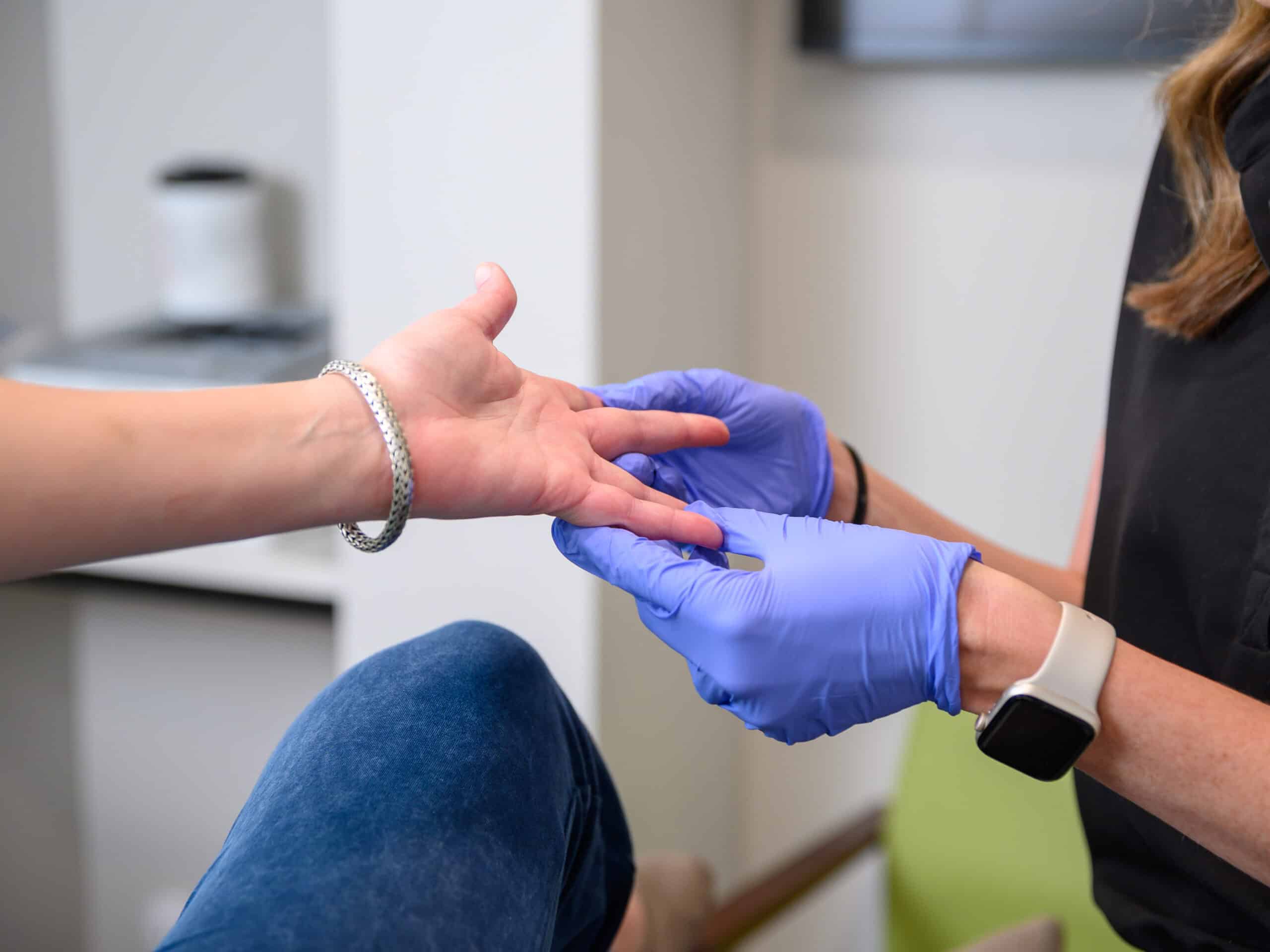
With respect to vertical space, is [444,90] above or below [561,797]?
above

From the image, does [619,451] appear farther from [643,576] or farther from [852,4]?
[852,4]

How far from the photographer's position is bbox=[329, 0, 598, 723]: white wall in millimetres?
1064

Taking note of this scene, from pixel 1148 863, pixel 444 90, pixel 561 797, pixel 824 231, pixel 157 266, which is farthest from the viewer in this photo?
pixel 157 266

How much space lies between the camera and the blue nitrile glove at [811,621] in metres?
0.61

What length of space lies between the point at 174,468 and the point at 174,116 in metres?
1.16

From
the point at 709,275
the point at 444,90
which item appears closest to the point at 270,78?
the point at 444,90

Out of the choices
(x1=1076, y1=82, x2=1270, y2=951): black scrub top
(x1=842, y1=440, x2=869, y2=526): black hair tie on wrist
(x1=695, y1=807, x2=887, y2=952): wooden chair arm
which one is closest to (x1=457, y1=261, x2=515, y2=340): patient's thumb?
(x1=842, y1=440, x2=869, y2=526): black hair tie on wrist

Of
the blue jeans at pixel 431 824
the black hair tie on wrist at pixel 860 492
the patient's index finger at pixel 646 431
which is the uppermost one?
the patient's index finger at pixel 646 431

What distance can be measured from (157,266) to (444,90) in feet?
2.22

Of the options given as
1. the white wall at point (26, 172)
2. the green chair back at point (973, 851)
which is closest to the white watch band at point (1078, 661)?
the green chair back at point (973, 851)

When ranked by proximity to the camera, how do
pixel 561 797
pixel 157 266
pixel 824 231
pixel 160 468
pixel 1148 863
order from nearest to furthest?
pixel 160 468
pixel 561 797
pixel 1148 863
pixel 824 231
pixel 157 266

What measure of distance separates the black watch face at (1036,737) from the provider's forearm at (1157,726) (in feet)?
0.07

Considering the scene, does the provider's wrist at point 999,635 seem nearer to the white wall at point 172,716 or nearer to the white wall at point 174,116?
the white wall at point 172,716

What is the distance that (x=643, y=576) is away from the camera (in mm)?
635
